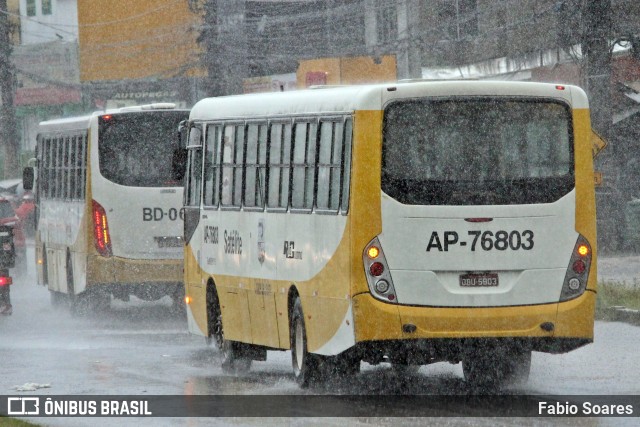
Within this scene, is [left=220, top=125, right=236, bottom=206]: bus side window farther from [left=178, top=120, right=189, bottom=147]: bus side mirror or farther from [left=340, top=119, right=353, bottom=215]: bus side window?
[left=340, top=119, right=353, bottom=215]: bus side window

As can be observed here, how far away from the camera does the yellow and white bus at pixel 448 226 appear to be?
42.5 ft

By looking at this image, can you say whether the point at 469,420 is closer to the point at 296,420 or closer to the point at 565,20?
the point at 296,420

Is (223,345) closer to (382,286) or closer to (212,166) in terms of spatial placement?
(212,166)

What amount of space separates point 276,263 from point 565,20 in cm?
2231

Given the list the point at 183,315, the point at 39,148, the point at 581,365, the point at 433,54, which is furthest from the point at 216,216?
the point at 433,54

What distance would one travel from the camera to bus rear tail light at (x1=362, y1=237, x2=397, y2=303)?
510 inches

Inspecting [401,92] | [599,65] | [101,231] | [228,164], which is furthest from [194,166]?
[599,65]

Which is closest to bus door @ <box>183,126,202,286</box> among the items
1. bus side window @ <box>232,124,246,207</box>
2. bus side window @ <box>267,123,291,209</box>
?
bus side window @ <box>232,124,246,207</box>

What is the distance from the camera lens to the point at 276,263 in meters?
15.1

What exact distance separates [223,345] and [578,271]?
471 centimetres

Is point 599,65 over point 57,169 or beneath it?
over

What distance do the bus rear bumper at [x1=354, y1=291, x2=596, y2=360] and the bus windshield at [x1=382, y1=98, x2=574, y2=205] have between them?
84 centimetres

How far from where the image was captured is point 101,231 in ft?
79.4

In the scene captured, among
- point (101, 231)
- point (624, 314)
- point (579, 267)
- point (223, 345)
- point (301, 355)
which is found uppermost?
point (579, 267)
